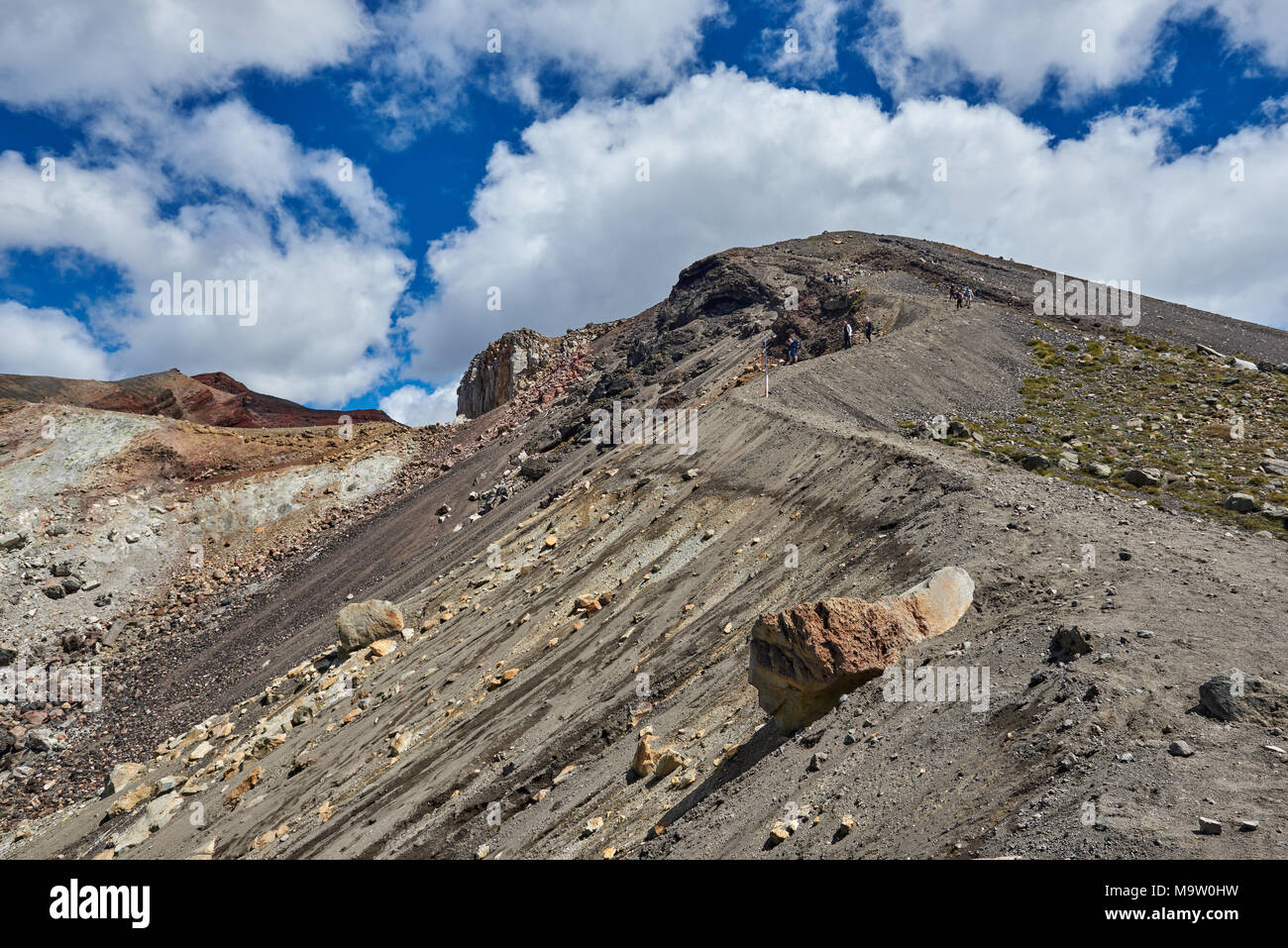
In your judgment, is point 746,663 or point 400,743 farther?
point 400,743

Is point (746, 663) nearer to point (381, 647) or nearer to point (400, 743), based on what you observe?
point (400, 743)

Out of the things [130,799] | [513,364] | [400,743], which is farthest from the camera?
[513,364]

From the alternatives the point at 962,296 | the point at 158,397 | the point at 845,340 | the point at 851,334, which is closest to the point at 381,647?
the point at 845,340

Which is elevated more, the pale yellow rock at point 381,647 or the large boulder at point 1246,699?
the large boulder at point 1246,699

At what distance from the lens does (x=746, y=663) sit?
11.7m

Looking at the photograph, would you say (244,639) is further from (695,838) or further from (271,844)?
(695,838)

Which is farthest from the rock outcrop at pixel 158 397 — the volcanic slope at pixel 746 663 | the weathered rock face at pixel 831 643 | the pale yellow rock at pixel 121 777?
the weathered rock face at pixel 831 643

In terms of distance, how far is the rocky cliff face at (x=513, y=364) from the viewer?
56.7 meters

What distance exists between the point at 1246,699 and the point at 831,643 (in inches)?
145

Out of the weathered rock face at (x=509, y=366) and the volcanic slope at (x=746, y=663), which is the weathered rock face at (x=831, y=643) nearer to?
the volcanic slope at (x=746, y=663)

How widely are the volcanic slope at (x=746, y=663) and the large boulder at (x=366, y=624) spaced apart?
2.83 ft

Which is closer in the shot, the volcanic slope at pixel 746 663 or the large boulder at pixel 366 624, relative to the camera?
the volcanic slope at pixel 746 663

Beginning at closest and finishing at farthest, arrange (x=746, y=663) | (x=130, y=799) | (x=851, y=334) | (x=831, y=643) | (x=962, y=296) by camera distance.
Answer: (x=831, y=643), (x=746, y=663), (x=130, y=799), (x=851, y=334), (x=962, y=296)

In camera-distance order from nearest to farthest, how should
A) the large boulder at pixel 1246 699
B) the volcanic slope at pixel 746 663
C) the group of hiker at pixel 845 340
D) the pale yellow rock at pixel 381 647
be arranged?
the large boulder at pixel 1246 699
the volcanic slope at pixel 746 663
the pale yellow rock at pixel 381 647
the group of hiker at pixel 845 340
